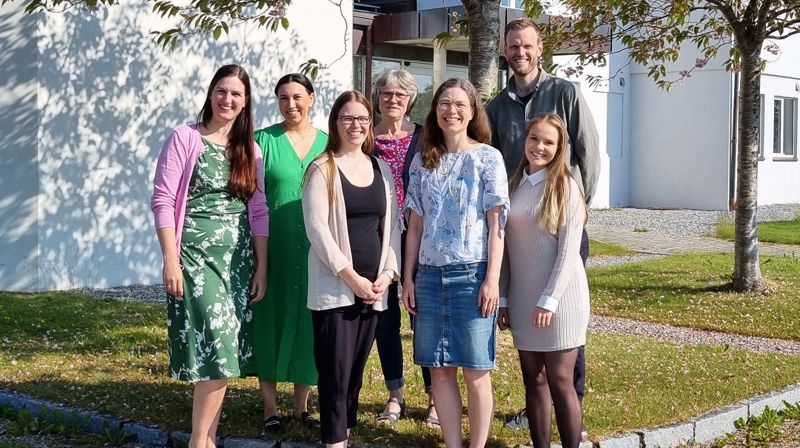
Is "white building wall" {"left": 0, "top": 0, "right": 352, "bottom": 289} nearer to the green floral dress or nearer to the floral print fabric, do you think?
the floral print fabric

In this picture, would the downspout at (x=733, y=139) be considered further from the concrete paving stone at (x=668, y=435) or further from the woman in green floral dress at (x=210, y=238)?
the woman in green floral dress at (x=210, y=238)

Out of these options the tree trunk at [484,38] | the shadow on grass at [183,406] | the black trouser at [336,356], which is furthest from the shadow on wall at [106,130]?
the black trouser at [336,356]

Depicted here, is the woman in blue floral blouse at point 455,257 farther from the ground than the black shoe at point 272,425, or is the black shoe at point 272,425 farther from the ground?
the woman in blue floral blouse at point 455,257

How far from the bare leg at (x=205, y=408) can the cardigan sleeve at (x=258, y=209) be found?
0.80 metres

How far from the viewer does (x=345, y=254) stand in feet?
16.8

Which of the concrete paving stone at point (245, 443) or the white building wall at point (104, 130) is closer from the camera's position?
the concrete paving stone at point (245, 443)

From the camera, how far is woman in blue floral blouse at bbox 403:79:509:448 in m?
5.00

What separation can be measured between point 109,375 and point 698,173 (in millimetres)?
18205

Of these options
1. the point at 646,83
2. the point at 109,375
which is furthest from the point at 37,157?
the point at 646,83

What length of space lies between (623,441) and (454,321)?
1.37m

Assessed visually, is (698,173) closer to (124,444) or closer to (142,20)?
(142,20)

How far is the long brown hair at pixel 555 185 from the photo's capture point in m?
4.95

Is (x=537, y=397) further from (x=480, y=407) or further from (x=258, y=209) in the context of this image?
(x=258, y=209)

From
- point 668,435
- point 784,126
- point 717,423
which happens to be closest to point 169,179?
point 668,435
